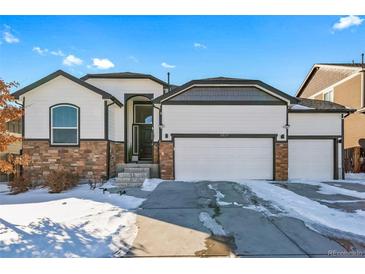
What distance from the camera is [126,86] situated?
41.9 ft

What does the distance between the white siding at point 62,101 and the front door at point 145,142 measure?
2.95 metres

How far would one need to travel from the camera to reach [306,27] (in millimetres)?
9305

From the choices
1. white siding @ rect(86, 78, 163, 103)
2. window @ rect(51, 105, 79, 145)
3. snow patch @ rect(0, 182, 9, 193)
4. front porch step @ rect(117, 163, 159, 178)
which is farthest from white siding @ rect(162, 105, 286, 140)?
snow patch @ rect(0, 182, 9, 193)

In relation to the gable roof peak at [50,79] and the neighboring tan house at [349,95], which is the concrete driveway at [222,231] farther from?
the neighboring tan house at [349,95]

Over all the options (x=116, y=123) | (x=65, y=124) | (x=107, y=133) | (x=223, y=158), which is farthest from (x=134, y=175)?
(x=223, y=158)

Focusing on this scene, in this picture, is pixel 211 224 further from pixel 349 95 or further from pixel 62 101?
pixel 349 95

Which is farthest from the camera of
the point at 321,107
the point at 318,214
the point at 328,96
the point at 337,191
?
the point at 328,96

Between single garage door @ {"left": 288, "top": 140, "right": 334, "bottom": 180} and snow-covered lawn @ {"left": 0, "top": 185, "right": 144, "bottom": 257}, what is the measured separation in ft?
25.3

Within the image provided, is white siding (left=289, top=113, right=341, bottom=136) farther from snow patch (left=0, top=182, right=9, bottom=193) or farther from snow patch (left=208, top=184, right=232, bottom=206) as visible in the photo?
snow patch (left=0, top=182, right=9, bottom=193)

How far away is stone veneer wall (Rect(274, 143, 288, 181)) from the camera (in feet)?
36.3

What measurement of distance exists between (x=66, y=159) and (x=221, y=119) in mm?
6822
